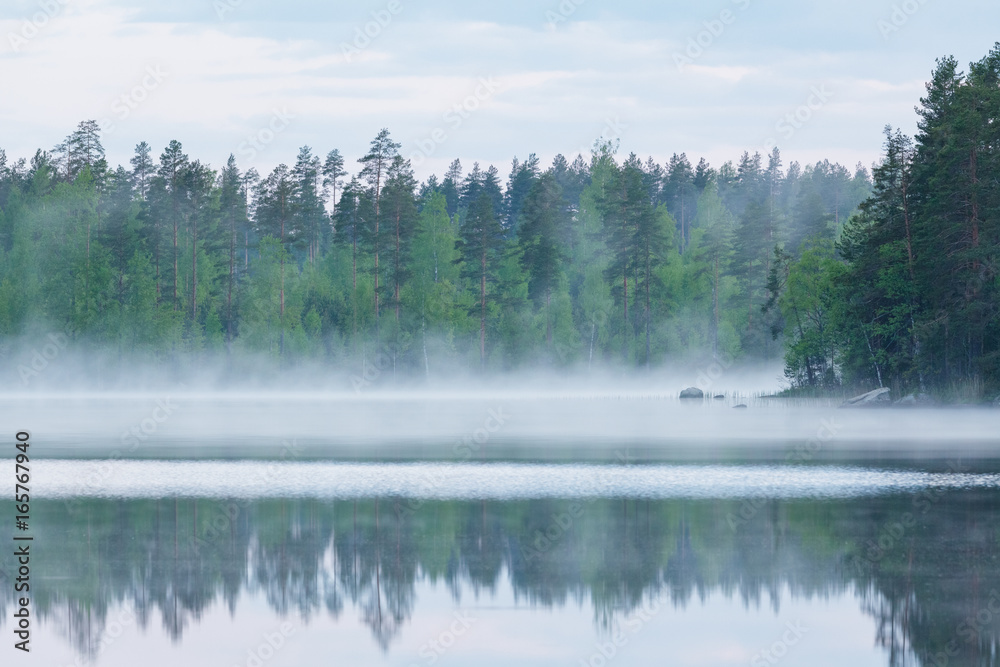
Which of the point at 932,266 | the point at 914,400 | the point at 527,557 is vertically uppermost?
the point at 932,266

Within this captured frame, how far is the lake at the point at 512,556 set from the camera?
12984 mm

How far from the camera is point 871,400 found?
66500mm

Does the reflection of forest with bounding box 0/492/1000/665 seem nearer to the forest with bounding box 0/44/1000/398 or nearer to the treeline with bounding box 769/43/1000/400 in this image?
A: the treeline with bounding box 769/43/1000/400

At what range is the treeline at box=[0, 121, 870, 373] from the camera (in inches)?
4149

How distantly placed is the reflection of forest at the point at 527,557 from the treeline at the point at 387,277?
8207 cm

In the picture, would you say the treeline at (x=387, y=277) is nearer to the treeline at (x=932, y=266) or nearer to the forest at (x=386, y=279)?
the forest at (x=386, y=279)

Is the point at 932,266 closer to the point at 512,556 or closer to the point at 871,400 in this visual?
the point at 871,400

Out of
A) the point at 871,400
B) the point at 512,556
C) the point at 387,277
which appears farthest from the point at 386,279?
the point at 512,556

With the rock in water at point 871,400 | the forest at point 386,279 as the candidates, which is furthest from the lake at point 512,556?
the forest at point 386,279

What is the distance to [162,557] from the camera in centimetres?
1759

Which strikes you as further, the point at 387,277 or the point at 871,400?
the point at 387,277

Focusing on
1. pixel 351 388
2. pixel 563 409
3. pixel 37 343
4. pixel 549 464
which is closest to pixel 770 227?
pixel 351 388

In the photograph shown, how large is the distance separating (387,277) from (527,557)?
293ft

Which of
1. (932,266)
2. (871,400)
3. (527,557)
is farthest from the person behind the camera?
(871,400)
